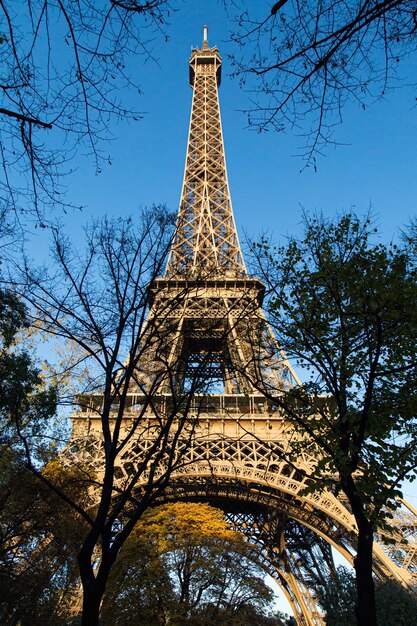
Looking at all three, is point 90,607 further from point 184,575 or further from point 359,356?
point 184,575

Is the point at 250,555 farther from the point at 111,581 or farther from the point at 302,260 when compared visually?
the point at 302,260

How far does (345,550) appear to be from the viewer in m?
20.8

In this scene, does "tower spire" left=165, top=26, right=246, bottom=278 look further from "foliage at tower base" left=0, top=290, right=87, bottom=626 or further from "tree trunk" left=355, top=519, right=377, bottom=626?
"tree trunk" left=355, top=519, right=377, bottom=626

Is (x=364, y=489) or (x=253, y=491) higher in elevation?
(x=253, y=491)

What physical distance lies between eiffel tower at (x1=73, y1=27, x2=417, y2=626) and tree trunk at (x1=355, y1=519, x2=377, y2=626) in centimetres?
233

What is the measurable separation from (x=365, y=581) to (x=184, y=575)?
44.6 feet

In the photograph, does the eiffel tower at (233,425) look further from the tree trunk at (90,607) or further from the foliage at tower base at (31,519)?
the tree trunk at (90,607)

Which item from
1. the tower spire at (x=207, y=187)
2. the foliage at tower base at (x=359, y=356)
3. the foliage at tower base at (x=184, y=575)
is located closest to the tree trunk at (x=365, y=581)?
the foliage at tower base at (x=359, y=356)

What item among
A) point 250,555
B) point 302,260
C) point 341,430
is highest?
point 302,260

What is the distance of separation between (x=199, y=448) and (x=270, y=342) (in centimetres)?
1276

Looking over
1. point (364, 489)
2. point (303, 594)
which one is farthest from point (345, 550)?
point (364, 489)

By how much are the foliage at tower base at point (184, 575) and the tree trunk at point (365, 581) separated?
1157 cm

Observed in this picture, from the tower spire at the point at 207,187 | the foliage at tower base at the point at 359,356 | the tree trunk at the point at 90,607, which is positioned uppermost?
the tower spire at the point at 207,187

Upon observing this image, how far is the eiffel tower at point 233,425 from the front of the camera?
1227cm
